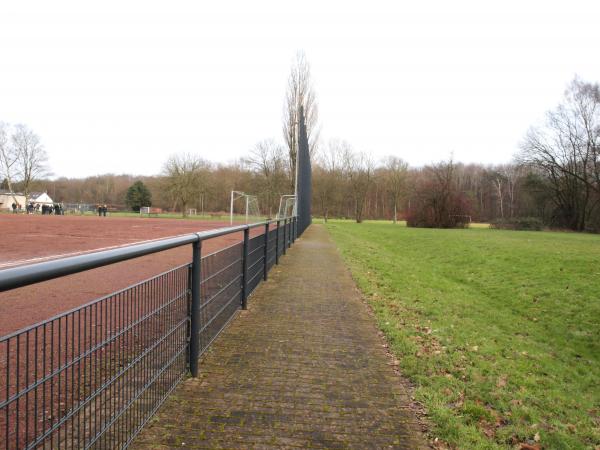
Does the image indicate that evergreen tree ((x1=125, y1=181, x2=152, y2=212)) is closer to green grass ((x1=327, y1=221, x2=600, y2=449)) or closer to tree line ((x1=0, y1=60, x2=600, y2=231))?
tree line ((x1=0, y1=60, x2=600, y2=231))

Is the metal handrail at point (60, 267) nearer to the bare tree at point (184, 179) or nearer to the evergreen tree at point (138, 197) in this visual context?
the bare tree at point (184, 179)

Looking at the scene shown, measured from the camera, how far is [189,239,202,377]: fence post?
335 cm

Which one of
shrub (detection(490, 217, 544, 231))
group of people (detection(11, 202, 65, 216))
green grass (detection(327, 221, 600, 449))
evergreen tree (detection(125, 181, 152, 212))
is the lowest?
green grass (detection(327, 221, 600, 449))

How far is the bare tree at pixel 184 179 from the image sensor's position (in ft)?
180

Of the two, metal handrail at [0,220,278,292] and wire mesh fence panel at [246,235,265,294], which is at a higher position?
metal handrail at [0,220,278,292]

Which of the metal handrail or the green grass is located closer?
the metal handrail

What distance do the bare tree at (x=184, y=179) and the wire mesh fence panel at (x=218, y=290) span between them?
51.6m

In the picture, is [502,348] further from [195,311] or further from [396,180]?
[396,180]

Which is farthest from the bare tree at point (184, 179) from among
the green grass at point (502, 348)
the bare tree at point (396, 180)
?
the green grass at point (502, 348)

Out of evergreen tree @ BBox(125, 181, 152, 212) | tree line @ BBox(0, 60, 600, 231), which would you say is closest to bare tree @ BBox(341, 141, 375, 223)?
tree line @ BBox(0, 60, 600, 231)

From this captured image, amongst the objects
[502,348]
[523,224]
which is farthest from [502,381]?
[523,224]

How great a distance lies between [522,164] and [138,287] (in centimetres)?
5314

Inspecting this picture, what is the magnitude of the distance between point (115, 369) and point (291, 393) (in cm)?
152

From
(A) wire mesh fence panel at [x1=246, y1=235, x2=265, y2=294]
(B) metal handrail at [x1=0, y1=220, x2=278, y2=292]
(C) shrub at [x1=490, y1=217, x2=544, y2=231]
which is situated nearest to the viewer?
(B) metal handrail at [x1=0, y1=220, x2=278, y2=292]
